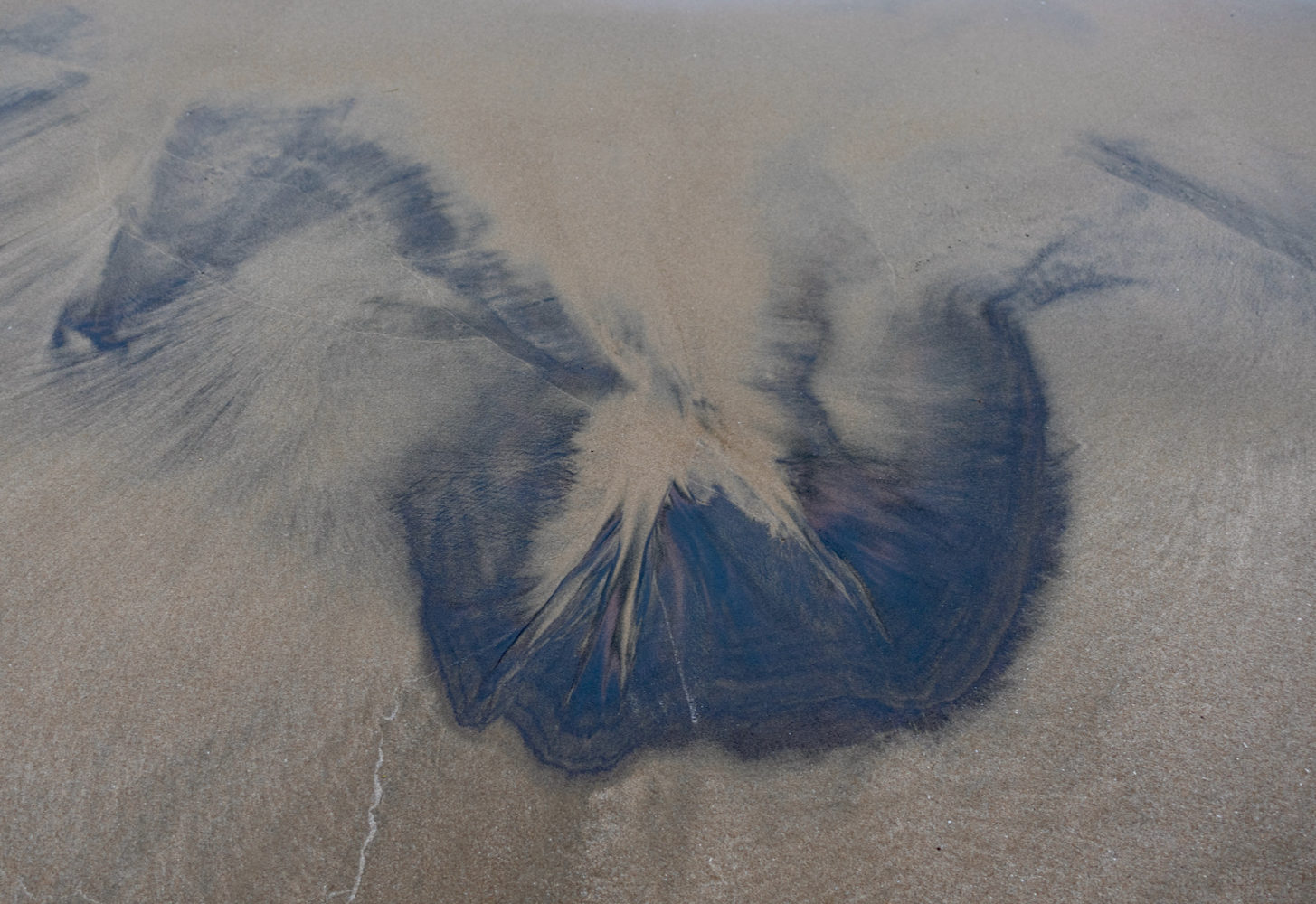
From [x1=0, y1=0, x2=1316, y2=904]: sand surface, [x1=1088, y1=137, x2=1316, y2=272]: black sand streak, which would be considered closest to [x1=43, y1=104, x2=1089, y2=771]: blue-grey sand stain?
[x1=0, y1=0, x2=1316, y2=904]: sand surface

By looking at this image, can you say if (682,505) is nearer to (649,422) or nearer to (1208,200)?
(649,422)

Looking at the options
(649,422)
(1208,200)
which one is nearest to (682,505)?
(649,422)

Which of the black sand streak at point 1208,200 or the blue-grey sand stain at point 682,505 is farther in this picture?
the black sand streak at point 1208,200

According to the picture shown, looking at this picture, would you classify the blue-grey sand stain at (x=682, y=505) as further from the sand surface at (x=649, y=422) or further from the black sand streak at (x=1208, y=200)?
the black sand streak at (x=1208, y=200)

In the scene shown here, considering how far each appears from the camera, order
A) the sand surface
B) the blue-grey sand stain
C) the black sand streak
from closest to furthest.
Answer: the sand surface
the blue-grey sand stain
the black sand streak

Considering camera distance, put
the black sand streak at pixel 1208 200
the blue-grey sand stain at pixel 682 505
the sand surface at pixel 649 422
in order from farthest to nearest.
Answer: the black sand streak at pixel 1208 200
the blue-grey sand stain at pixel 682 505
the sand surface at pixel 649 422

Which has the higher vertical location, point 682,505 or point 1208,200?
point 1208,200

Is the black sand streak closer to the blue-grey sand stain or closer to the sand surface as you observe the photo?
the sand surface

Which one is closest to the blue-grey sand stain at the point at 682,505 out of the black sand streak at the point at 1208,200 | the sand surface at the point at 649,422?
the sand surface at the point at 649,422
